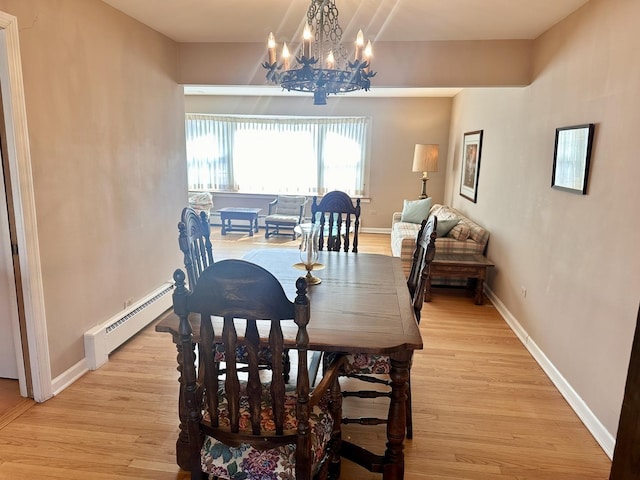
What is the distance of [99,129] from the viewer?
2859mm

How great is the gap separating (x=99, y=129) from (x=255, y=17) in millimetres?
1379

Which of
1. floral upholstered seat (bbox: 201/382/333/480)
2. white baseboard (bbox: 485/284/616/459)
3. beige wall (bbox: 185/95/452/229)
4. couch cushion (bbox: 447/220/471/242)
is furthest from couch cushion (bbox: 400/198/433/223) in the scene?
floral upholstered seat (bbox: 201/382/333/480)

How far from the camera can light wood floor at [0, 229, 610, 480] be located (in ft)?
6.61

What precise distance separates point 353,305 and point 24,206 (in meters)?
1.82

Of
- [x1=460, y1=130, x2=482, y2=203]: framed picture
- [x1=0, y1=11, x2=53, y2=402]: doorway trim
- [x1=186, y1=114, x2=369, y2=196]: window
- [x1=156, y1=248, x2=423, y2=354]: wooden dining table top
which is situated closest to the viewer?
[x1=156, y1=248, x2=423, y2=354]: wooden dining table top

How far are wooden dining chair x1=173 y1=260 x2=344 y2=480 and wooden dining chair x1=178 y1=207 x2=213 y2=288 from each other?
2.36ft

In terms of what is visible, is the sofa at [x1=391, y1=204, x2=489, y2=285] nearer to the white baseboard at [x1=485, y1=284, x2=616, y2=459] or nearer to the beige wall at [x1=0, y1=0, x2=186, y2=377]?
the white baseboard at [x1=485, y1=284, x2=616, y2=459]

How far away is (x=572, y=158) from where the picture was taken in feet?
8.93

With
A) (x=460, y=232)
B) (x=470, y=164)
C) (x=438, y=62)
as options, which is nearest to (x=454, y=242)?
(x=460, y=232)

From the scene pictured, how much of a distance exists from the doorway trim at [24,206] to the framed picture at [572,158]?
3.16 m

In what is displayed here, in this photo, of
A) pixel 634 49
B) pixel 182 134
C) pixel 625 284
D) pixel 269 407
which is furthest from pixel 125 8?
pixel 625 284

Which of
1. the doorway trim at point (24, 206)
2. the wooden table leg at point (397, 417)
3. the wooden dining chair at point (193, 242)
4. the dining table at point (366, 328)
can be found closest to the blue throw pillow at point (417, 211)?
the dining table at point (366, 328)

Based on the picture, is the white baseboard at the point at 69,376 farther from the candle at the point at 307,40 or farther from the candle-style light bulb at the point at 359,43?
the candle-style light bulb at the point at 359,43

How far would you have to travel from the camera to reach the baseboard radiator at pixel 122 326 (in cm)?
282
